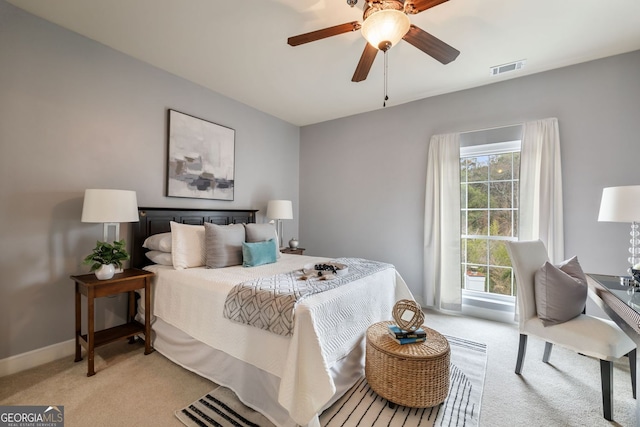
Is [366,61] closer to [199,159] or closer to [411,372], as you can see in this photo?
[411,372]

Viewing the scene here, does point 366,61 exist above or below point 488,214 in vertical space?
above

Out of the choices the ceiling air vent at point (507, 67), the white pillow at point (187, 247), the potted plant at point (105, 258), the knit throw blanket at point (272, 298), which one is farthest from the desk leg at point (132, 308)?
the ceiling air vent at point (507, 67)

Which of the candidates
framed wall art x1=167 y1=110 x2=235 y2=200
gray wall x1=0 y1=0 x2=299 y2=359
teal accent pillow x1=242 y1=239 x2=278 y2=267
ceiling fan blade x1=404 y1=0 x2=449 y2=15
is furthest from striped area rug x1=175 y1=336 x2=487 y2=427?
ceiling fan blade x1=404 y1=0 x2=449 y2=15

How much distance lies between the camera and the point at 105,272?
2197mm

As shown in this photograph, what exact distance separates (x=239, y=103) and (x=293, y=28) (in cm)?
178

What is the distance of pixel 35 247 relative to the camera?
7.30 ft

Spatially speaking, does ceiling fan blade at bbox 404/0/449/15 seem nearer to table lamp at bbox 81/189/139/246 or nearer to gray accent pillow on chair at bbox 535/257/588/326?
gray accent pillow on chair at bbox 535/257/588/326

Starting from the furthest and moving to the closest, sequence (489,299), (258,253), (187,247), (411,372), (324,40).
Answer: (489,299) < (258,253) < (187,247) < (324,40) < (411,372)

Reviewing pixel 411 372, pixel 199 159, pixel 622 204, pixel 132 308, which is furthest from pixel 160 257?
pixel 622 204

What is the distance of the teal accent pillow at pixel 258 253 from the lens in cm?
267

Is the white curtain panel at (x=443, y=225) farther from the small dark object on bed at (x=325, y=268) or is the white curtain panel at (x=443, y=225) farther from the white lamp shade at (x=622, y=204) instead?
the small dark object on bed at (x=325, y=268)

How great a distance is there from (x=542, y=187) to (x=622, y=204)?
1072mm

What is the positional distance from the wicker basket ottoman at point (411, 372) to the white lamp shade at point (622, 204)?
1.58m

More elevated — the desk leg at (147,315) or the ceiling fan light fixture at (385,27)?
the ceiling fan light fixture at (385,27)
